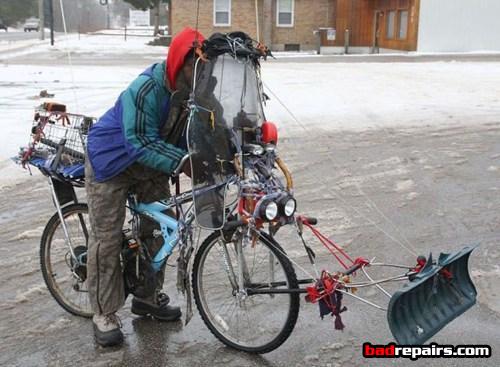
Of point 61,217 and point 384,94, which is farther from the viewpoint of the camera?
point 384,94

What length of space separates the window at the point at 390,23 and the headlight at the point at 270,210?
31.6 meters

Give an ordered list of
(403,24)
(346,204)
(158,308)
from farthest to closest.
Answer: (403,24) < (346,204) < (158,308)

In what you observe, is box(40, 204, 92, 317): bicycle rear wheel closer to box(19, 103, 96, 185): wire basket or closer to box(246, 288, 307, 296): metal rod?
box(19, 103, 96, 185): wire basket

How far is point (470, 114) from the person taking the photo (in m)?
13.0

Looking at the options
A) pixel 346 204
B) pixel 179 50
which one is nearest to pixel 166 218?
pixel 179 50

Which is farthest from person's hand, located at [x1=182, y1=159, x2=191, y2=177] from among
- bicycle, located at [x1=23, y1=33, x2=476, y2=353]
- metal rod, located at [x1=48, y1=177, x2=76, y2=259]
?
metal rod, located at [x1=48, y1=177, x2=76, y2=259]

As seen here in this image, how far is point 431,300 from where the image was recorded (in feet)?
10.9

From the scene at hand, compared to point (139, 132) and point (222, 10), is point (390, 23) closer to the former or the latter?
point (222, 10)

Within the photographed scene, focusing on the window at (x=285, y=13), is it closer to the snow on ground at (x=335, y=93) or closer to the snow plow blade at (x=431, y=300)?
the snow on ground at (x=335, y=93)

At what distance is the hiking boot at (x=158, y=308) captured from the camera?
4.25 meters

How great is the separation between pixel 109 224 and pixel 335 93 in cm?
1278

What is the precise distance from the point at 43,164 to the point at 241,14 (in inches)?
1270

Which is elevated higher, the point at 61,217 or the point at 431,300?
the point at 61,217

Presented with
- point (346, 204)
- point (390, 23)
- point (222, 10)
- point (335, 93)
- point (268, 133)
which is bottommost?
point (346, 204)
